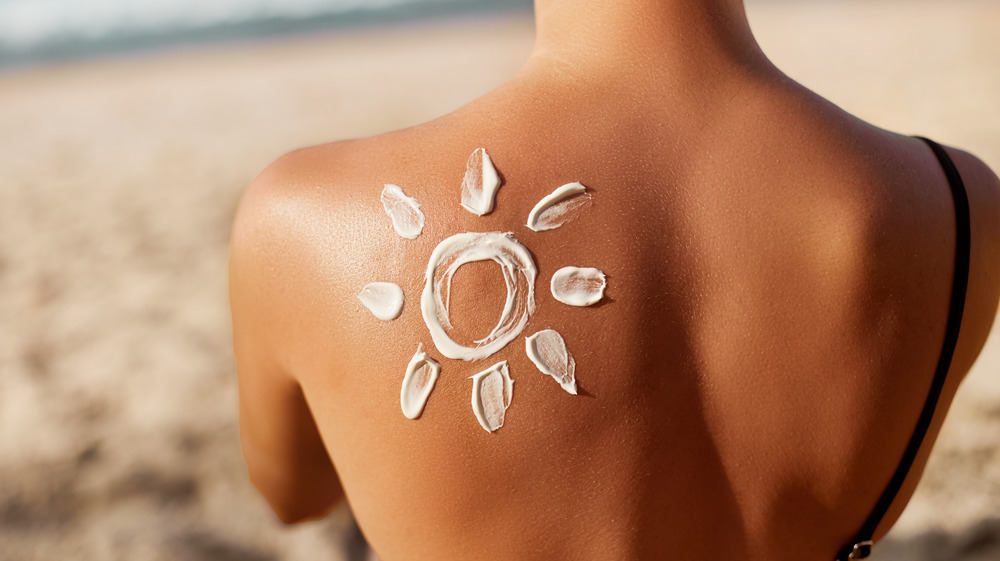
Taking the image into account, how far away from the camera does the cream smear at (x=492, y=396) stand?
0.77m

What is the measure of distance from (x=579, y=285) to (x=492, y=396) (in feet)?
0.48

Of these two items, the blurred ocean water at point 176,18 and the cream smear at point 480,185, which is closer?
the cream smear at point 480,185

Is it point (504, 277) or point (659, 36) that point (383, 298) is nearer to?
point (504, 277)

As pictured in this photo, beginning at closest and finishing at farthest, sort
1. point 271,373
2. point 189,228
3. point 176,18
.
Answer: point 271,373, point 189,228, point 176,18

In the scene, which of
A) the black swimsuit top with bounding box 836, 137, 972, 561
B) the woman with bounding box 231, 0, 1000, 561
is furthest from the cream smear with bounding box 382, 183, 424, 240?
the black swimsuit top with bounding box 836, 137, 972, 561

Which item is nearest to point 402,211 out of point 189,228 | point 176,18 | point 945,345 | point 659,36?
point 659,36

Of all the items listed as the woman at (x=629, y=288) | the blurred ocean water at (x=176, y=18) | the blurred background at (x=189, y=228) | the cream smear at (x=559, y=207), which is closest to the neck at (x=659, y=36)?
the woman at (x=629, y=288)

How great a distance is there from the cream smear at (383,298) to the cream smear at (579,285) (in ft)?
0.52

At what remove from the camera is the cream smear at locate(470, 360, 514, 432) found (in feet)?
2.53

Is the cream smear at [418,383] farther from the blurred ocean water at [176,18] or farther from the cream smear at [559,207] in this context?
the blurred ocean water at [176,18]

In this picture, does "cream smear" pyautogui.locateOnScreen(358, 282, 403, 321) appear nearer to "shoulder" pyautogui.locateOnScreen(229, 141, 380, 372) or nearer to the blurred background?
"shoulder" pyautogui.locateOnScreen(229, 141, 380, 372)

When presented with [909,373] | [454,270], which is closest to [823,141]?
[909,373]

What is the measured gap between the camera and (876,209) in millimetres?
739

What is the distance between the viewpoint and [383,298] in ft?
2.51
